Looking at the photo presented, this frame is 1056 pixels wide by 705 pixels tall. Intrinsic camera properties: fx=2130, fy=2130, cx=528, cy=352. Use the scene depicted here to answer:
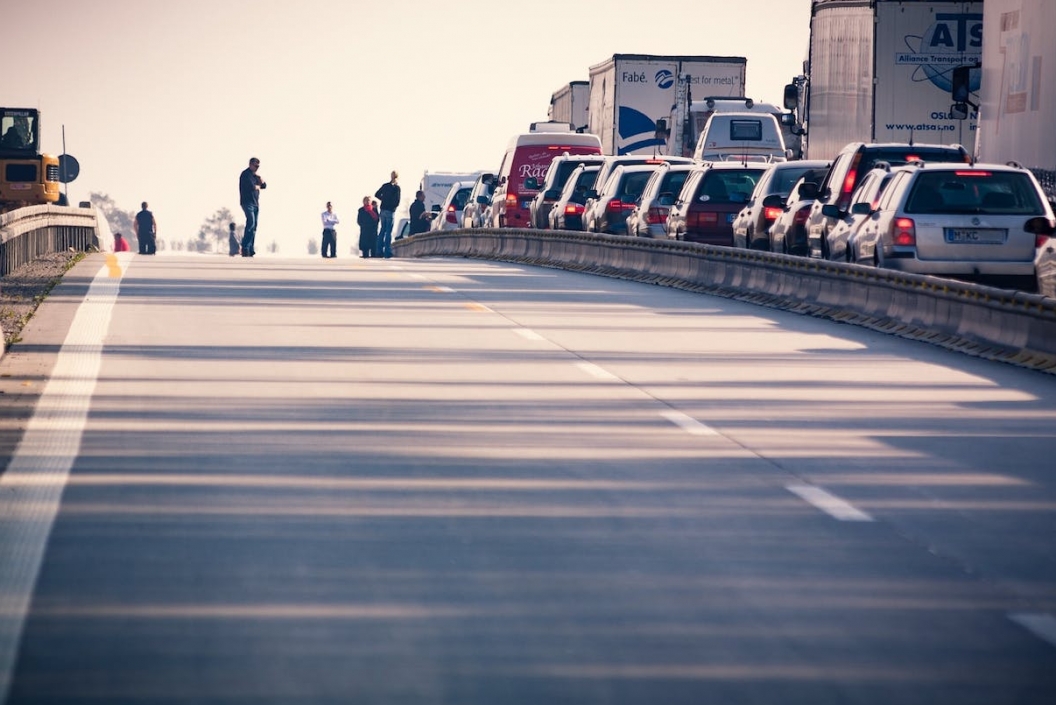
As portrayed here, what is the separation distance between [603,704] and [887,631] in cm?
138

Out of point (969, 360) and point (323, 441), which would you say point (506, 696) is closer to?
point (323, 441)

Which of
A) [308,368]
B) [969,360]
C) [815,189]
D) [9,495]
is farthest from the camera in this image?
[815,189]

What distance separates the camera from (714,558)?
8094 millimetres

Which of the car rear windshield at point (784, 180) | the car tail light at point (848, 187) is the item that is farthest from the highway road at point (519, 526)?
the car rear windshield at point (784, 180)

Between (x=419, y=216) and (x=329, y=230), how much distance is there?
11.2ft

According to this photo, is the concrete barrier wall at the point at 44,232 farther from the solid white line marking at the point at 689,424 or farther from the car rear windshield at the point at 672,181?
the solid white line marking at the point at 689,424

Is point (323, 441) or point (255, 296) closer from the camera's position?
point (323, 441)

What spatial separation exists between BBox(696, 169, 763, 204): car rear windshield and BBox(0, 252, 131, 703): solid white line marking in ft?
53.2

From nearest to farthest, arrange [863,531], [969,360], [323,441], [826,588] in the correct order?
[826,588], [863,531], [323,441], [969,360]

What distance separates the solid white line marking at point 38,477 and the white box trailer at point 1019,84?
13.4 metres

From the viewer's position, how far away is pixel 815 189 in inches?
1037

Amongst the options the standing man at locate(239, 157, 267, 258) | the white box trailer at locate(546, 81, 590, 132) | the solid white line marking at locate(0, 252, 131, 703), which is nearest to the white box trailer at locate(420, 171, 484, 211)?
the white box trailer at locate(546, 81, 590, 132)

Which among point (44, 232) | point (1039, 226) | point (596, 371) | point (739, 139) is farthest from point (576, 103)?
point (596, 371)

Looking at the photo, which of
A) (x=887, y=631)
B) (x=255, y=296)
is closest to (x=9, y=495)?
(x=887, y=631)
